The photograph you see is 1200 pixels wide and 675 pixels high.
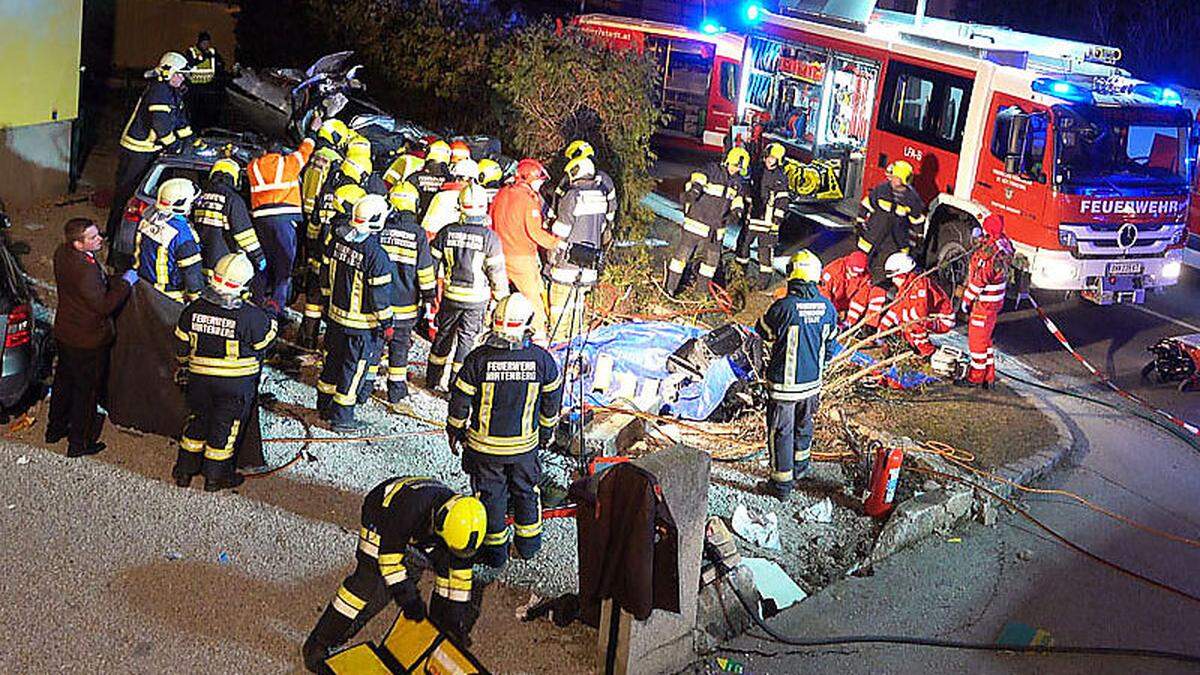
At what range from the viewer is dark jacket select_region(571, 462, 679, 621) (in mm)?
6609

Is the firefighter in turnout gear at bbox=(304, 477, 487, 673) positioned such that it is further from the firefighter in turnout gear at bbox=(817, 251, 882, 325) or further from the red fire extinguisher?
the firefighter in turnout gear at bbox=(817, 251, 882, 325)

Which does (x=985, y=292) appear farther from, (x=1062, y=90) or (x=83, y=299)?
(x=83, y=299)

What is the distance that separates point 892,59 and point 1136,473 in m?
6.62

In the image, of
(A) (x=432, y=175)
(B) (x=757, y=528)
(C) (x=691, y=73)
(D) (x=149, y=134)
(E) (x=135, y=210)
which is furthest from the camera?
(C) (x=691, y=73)

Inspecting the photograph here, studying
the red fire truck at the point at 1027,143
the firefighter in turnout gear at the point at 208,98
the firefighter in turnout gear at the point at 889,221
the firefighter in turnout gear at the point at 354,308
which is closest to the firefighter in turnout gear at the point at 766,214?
the firefighter in turnout gear at the point at 889,221

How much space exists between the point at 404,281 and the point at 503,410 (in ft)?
8.74

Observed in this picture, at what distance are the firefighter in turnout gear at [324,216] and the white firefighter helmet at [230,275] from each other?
223 centimetres

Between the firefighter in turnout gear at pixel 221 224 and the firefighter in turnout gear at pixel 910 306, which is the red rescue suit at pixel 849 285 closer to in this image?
the firefighter in turnout gear at pixel 910 306

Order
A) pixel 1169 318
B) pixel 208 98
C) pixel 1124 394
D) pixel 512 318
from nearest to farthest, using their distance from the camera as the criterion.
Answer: pixel 512 318 → pixel 1124 394 → pixel 1169 318 → pixel 208 98

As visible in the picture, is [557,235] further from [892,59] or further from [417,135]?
[892,59]

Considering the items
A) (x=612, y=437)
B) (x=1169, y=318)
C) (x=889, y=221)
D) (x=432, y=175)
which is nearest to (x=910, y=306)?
(x=889, y=221)

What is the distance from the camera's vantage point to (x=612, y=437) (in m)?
9.94

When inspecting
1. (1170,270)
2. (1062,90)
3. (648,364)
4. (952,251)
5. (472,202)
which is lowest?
(648,364)

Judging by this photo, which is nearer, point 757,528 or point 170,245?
point 757,528
